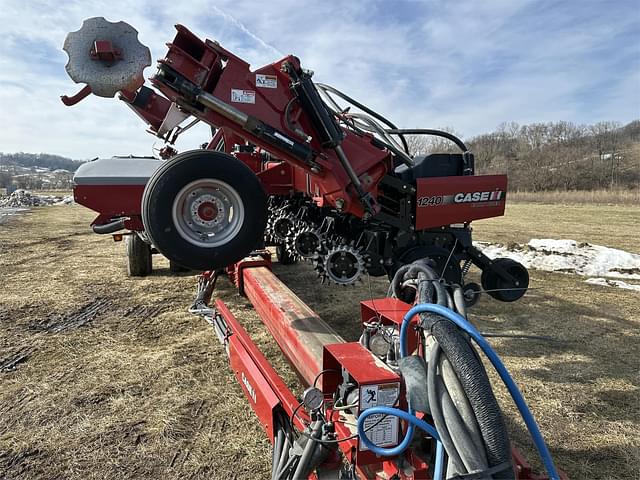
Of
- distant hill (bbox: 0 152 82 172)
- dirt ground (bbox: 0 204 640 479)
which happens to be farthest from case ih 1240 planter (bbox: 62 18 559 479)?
distant hill (bbox: 0 152 82 172)

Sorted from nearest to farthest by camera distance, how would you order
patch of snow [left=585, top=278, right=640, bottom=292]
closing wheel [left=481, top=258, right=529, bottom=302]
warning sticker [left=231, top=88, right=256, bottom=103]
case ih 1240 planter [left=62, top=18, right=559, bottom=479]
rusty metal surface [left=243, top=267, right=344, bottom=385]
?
case ih 1240 planter [left=62, top=18, right=559, bottom=479] < rusty metal surface [left=243, top=267, right=344, bottom=385] < warning sticker [left=231, top=88, right=256, bottom=103] < closing wheel [left=481, top=258, right=529, bottom=302] < patch of snow [left=585, top=278, right=640, bottom=292]

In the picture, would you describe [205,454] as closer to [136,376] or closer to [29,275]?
[136,376]

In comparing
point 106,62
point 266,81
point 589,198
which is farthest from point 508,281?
point 589,198

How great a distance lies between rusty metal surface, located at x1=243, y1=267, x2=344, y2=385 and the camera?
9.24 ft

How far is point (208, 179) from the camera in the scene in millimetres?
2939

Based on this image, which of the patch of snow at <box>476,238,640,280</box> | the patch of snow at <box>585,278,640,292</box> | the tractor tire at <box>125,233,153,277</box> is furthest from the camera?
the patch of snow at <box>476,238,640,280</box>

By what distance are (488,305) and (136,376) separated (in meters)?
4.33

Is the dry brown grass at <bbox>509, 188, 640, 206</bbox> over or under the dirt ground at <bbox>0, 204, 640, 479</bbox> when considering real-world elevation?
over

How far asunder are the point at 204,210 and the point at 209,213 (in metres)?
0.04

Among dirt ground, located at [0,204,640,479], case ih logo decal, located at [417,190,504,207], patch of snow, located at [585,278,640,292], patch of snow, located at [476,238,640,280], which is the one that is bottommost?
dirt ground, located at [0,204,640,479]

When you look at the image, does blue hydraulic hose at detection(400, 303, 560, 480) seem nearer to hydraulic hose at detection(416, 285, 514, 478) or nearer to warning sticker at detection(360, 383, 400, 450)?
hydraulic hose at detection(416, 285, 514, 478)

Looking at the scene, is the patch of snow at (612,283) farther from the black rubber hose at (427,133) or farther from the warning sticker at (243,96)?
the warning sticker at (243,96)

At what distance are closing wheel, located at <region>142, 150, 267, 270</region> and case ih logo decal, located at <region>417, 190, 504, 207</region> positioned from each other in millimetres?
1859

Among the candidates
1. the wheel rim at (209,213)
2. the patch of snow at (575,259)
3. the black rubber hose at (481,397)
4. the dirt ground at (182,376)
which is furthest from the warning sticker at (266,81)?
the patch of snow at (575,259)
